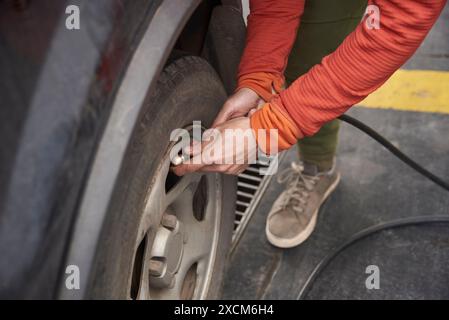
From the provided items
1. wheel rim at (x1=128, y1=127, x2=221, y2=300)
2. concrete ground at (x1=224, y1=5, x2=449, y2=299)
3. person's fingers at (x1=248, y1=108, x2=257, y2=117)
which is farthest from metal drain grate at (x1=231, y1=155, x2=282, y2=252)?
person's fingers at (x1=248, y1=108, x2=257, y2=117)

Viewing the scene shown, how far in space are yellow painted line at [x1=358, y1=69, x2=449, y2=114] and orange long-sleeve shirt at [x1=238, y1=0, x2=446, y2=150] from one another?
3.44ft

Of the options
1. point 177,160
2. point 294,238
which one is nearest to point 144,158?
point 177,160

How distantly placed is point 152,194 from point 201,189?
1.21ft

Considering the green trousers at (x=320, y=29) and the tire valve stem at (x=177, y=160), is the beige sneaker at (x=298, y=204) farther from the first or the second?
the tire valve stem at (x=177, y=160)

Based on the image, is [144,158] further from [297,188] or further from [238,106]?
[297,188]

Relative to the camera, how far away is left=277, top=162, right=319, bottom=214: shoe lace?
1.87 meters

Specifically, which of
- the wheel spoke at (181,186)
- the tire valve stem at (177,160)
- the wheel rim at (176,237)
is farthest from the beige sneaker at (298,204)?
the tire valve stem at (177,160)

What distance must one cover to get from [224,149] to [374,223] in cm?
86

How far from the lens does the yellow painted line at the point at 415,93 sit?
86.0 inches

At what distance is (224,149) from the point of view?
1141 mm

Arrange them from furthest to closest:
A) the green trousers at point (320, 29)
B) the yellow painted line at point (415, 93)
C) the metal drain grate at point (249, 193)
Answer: the yellow painted line at point (415, 93)
the metal drain grate at point (249, 193)
the green trousers at point (320, 29)

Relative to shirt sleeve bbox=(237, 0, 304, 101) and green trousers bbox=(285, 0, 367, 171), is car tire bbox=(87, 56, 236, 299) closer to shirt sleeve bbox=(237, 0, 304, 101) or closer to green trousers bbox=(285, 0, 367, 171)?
shirt sleeve bbox=(237, 0, 304, 101)

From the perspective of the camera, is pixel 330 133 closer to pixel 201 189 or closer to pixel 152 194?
pixel 201 189
